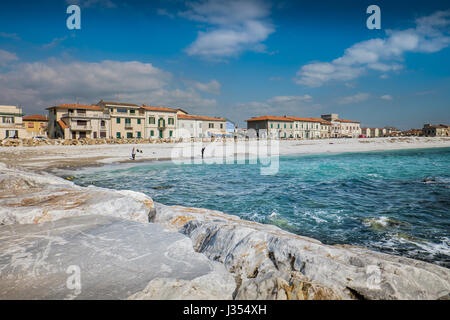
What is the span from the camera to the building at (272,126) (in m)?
80.8

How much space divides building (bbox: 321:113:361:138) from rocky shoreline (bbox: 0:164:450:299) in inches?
4219

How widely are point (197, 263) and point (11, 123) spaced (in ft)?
221

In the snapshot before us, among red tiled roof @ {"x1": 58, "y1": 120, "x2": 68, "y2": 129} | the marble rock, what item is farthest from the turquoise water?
red tiled roof @ {"x1": 58, "y1": 120, "x2": 68, "y2": 129}

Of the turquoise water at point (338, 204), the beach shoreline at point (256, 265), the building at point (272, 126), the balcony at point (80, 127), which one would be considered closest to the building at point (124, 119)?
the balcony at point (80, 127)

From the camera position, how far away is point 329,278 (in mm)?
2986

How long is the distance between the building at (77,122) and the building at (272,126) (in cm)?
4691

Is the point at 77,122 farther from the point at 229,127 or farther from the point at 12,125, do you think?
the point at 229,127

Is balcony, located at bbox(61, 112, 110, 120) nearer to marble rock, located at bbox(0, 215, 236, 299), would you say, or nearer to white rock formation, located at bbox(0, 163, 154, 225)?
white rock formation, located at bbox(0, 163, 154, 225)

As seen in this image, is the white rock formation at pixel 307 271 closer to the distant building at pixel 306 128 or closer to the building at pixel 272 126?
the building at pixel 272 126

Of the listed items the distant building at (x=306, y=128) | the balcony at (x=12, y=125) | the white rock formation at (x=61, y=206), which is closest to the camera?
the white rock formation at (x=61, y=206)

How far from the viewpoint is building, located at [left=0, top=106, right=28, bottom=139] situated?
50938mm
